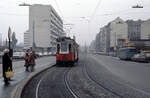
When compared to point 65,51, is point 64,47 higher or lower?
higher

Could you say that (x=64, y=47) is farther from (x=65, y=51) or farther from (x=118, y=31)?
(x=118, y=31)

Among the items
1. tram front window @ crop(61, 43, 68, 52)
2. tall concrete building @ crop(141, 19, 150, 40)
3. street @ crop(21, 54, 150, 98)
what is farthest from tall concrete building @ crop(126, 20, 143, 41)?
street @ crop(21, 54, 150, 98)

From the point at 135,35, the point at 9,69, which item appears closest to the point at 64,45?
the point at 9,69

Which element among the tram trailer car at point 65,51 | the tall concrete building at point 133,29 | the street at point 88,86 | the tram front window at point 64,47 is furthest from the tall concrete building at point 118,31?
the street at point 88,86

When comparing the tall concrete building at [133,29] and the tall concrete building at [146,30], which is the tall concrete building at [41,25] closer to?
the tall concrete building at [146,30]

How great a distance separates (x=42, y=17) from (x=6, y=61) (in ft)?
263

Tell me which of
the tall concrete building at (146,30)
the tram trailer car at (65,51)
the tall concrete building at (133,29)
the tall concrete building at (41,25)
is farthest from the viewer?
the tall concrete building at (133,29)

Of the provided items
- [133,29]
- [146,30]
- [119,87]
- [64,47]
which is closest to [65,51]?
[64,47]

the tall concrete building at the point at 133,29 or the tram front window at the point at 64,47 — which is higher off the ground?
the tall concrete building at the point at 133,29

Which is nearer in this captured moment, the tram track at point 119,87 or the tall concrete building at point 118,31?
the tram track at point 119,87

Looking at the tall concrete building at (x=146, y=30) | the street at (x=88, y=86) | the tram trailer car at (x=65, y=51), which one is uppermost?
the tall concrete building at (x=146, y=30)

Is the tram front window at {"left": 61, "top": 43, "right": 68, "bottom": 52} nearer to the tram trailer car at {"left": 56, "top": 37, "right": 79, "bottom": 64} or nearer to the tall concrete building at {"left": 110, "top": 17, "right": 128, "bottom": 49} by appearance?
the tram trailer car at {"left": 56, "top": 37, "right": 79, "bottom": 64}

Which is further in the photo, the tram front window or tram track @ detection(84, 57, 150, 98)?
the tram front window

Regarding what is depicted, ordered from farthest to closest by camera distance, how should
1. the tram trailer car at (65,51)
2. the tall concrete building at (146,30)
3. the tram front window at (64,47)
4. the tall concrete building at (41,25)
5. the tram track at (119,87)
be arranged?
the tall concrete building at (146,30) < the tall concrete building at (41,25) < the tram front window at (64,47) < the tram trailer car at (65,51) < the tram track at (119,87)
